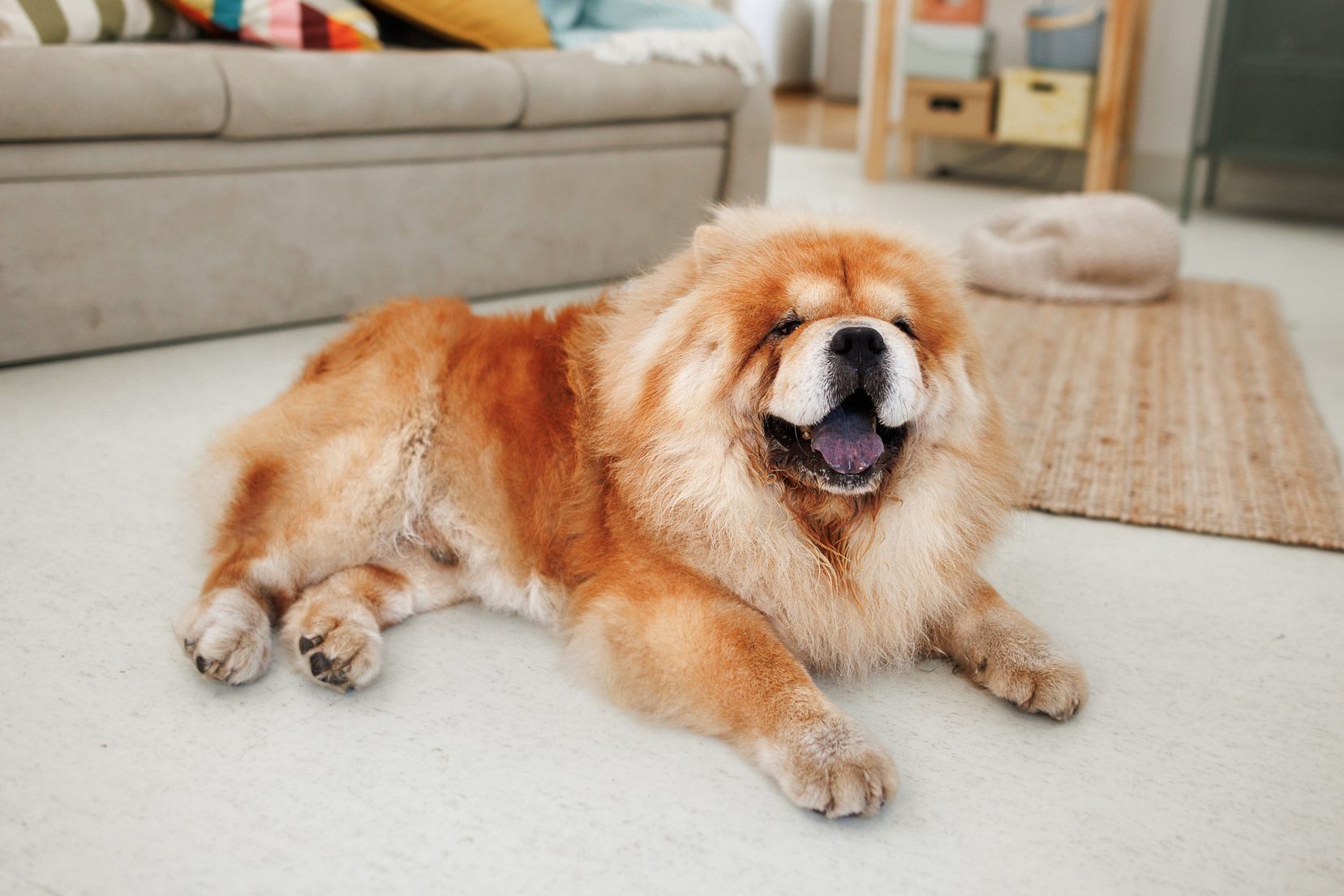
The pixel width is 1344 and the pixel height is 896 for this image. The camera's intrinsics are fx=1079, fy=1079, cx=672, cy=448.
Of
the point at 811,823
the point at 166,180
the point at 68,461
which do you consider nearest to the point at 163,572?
the point at 68,461

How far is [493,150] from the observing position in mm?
3240

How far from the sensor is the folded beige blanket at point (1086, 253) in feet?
11.8

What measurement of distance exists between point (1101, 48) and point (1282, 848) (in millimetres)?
4737

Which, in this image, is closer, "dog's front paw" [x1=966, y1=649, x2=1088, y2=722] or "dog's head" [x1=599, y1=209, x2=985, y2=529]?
"dog's head" [x1=599, y1=209, x2=985, y2=529]

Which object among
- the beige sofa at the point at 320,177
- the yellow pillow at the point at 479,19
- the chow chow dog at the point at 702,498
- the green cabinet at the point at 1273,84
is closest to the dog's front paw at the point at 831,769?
the chow chow dog at the point at 702,498

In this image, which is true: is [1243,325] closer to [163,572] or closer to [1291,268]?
[1291,268]

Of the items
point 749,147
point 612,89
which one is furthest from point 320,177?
point 749,147

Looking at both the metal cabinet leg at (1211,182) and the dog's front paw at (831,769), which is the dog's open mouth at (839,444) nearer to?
the dog's front paw at (831,769)

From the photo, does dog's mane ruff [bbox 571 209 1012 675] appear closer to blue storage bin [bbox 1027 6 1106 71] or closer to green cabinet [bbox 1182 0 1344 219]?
green cabinet [bbox 1182 0 1344 219]

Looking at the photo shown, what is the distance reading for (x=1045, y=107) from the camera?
525 centimetres

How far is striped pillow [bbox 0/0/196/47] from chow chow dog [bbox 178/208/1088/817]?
1624 mm

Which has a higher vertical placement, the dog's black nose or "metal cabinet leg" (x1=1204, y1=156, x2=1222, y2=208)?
the dog's black nose

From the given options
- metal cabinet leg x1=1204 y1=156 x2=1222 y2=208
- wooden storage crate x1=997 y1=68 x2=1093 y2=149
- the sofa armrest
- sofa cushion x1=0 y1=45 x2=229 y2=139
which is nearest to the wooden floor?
wooden storage crate x1=997 y1=68 x2=1093 y2=149

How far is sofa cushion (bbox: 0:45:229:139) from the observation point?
2.38 metres
